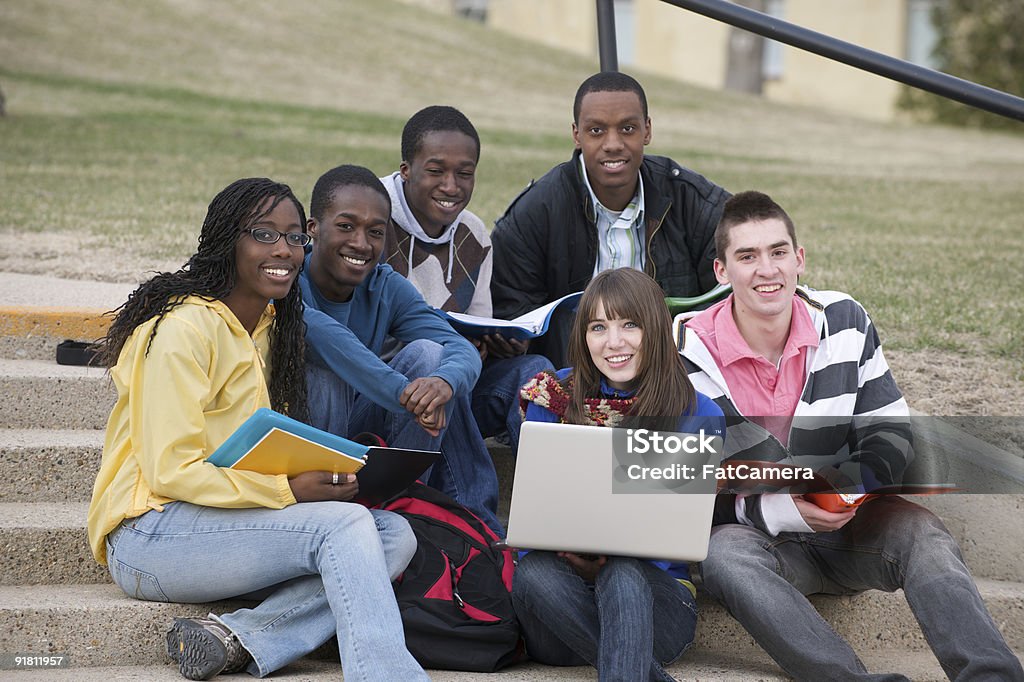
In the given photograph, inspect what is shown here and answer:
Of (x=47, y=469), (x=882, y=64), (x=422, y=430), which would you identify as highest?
(x=882, y=64)

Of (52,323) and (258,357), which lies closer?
(258,357)

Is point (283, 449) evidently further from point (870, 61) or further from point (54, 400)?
point (870, 61)

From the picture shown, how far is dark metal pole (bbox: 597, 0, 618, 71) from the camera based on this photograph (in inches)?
190

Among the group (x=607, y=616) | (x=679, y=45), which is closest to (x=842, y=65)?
(x=679, y=45)

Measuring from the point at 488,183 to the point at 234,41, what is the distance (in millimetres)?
9855

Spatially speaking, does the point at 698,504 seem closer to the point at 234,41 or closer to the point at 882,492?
the point at 882,492

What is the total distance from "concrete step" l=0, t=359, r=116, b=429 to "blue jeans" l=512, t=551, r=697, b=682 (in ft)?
5.44

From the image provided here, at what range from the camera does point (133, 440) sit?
3.31 m

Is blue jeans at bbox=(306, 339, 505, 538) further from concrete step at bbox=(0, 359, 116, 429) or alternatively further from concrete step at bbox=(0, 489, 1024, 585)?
concrete step at bbox=(0, 359, 116, 429)

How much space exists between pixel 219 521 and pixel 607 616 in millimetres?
1029

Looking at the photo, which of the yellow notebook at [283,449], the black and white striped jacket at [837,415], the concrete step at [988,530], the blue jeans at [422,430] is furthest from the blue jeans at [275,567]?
the concrete step at [988,530]

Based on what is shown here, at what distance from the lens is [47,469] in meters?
3.95

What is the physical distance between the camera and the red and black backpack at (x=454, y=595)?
3.42 m

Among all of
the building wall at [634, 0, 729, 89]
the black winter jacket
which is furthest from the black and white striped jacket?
the building wall at [634, 0, 729, 89]
